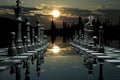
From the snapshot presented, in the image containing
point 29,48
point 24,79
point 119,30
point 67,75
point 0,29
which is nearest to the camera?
A: point 24,79

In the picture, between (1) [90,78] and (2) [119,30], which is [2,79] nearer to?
(1) [90,78]

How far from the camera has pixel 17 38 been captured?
1720 centimetres

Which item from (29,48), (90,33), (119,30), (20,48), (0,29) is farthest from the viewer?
(119,30)

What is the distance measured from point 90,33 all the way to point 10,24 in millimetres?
31617

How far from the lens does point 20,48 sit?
16422 millimetres

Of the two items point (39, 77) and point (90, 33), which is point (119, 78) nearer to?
point (39, 77)

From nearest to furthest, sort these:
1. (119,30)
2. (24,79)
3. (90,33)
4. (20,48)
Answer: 1. (24,79)
2. (20,48)
3. (90,33)
4. (119,30)

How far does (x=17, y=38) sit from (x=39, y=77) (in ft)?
32.7

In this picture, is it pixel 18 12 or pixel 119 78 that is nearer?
pixel 119 78

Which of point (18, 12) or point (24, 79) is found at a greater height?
point (18, 12)

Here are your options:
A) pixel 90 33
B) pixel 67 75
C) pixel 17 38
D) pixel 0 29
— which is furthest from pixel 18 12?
pixel 0 29

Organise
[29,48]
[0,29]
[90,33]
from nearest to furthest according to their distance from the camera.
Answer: [29,48], [90,33], [0,29]

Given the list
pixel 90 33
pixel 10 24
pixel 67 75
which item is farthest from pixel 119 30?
pixel 67 75

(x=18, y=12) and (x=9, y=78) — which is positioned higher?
(x=18, y=12)
